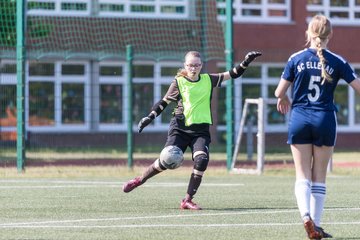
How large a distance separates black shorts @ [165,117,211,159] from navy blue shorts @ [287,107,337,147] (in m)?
3.37

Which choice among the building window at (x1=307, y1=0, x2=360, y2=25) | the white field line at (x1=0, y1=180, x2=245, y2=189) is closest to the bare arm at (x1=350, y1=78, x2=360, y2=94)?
the white field line at (x1=0, y1=180, x2=245, y2=189)

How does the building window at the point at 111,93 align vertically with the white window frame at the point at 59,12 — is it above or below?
below

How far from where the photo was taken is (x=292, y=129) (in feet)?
32.3

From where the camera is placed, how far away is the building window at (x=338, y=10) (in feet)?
138

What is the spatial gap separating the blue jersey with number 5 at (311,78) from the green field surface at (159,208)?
1.20m

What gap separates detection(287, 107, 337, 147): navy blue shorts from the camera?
975 centimetres

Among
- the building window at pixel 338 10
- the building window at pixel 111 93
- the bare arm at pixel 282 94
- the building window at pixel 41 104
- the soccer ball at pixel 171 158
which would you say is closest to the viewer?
the bare arm at pixel 282 94

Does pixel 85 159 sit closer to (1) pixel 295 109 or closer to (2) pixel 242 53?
(2) pixel 242 53

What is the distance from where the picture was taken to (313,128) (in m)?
9.75

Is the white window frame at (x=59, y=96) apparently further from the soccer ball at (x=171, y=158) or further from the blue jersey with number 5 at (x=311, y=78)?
the blue jersey with number 5 at (x=311, y=78)

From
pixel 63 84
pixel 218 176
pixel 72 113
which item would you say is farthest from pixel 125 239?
pixel 63 84

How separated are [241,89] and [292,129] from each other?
2692cm

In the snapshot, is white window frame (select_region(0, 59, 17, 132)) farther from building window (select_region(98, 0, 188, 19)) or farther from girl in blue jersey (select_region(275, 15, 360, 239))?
girl in blue jersey (select_region(275, 15, 360, 239))

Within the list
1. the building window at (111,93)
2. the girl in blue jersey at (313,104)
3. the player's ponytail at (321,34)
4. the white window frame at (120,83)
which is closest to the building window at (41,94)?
the building window at (111,93)
